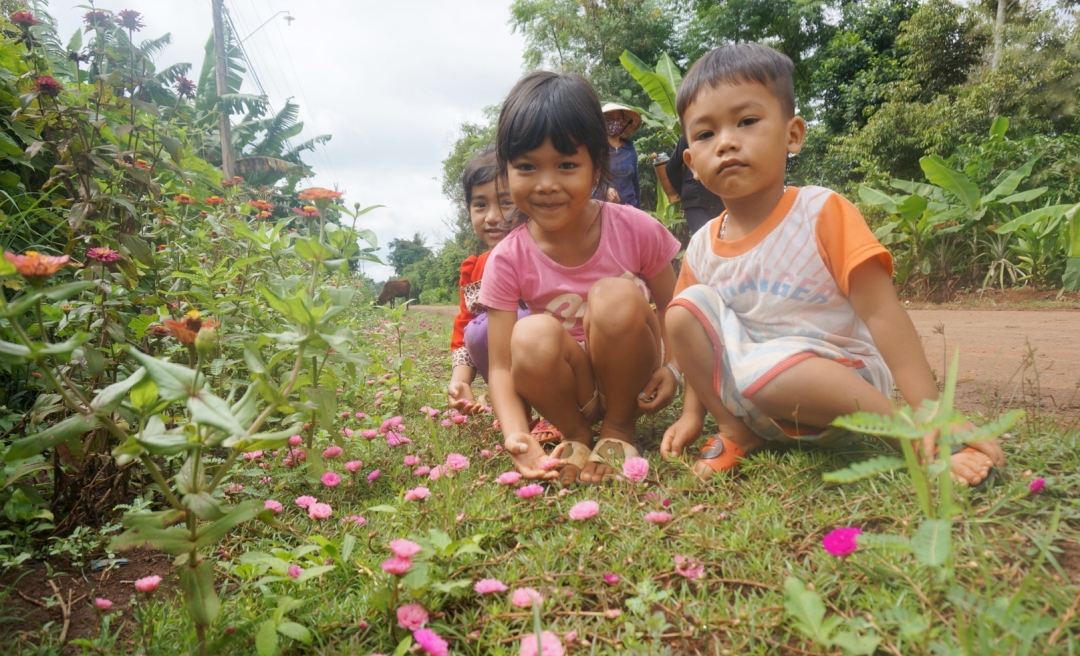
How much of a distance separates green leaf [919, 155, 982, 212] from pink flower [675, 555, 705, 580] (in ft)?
21.1

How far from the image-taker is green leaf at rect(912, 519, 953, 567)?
619 mm

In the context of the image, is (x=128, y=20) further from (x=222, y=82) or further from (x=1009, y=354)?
(x=222, y=82)

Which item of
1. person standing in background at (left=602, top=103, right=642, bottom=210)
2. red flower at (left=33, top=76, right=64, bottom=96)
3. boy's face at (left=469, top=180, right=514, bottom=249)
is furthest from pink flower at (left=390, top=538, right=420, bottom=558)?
person standing in background at (left=602, top=103, right=642, bottom=210)

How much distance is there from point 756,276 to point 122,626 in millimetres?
1479

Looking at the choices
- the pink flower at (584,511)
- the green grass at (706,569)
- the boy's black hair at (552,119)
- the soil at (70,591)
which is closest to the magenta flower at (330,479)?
the green grass at (706,569)

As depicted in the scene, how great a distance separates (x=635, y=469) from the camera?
1.44 m

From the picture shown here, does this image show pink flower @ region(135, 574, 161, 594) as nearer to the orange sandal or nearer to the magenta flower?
the magenta flower

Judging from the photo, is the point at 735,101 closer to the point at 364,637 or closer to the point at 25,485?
the point at 364,637

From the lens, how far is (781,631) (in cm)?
93

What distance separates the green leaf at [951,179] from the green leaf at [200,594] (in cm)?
701

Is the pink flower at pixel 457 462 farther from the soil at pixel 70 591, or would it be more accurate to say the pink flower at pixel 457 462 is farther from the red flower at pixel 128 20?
the red flower at pixel 128 20

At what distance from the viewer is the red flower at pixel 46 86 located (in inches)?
62.6

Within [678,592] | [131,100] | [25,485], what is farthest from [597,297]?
[131,100]

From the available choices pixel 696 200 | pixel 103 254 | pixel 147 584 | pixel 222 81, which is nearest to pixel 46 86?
pixel 103 254
